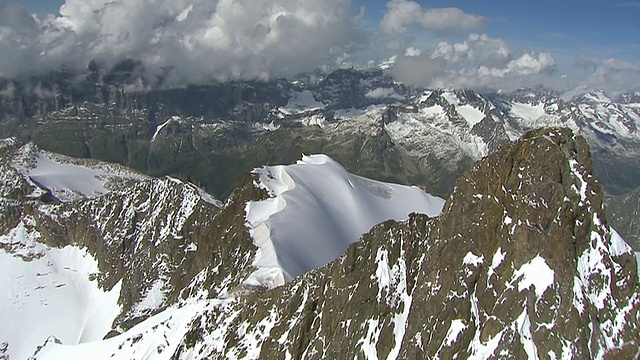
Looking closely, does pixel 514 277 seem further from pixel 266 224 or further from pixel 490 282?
pixel 266 224

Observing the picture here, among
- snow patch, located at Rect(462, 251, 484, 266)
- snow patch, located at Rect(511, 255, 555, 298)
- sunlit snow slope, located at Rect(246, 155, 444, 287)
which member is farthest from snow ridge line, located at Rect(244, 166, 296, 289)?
snow patch, located at Rect(511, 255, 555, 298)

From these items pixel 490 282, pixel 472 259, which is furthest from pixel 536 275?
pixel 472 259

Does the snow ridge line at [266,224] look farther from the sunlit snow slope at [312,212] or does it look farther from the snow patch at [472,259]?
the snow patch at [472,259]

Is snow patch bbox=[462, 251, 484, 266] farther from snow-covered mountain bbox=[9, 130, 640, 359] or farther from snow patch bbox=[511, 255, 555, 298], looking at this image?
snow patch bbox=[511, 255, 555, 298]

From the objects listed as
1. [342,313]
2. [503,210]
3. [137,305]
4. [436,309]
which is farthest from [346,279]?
[137,305]

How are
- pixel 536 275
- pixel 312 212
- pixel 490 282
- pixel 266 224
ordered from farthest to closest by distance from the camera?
pixel 312 212 < pixel 266 224 < pixel 490 282 < pixel 536 275
